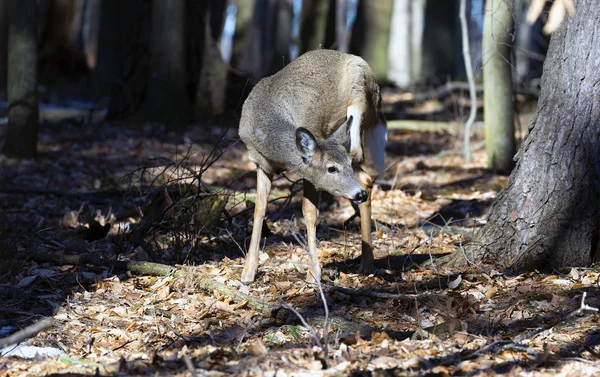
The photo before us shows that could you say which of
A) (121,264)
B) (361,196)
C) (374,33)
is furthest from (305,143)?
(374,33)

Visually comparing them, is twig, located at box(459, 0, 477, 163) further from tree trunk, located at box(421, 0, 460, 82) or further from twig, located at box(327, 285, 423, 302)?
tree trunk, located at box(421, 0, 460, 82)

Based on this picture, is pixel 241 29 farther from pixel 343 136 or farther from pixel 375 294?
pixel 375 294

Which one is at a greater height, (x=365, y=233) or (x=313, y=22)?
(x=313, y=22)

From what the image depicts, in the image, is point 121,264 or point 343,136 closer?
point 343,136

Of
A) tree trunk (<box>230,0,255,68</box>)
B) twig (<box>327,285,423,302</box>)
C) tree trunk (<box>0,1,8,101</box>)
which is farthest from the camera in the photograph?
tree trunk (<box>0,1,8,101</box>)

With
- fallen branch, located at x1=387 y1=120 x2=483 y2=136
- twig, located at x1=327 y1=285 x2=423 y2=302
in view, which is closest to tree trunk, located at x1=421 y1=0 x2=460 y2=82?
fallen branch, located at x1=387 y1=120 x2=483 y2=136

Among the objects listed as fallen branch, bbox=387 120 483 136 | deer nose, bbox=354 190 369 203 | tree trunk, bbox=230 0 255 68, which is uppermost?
tree trunk, bbox=230 0 255 68

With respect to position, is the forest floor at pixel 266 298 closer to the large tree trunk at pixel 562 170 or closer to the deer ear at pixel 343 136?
the large tree trunk at pixel 562 170

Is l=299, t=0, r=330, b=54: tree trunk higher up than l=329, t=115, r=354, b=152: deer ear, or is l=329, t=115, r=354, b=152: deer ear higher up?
l=299, t=0, r=330, b=54: tree trunk

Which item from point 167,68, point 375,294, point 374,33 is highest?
point 374,33

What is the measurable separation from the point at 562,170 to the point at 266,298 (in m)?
2.61

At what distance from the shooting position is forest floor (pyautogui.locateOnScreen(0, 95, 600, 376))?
4.95 m

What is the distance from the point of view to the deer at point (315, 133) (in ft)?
22.4

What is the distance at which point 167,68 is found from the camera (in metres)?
15.6
